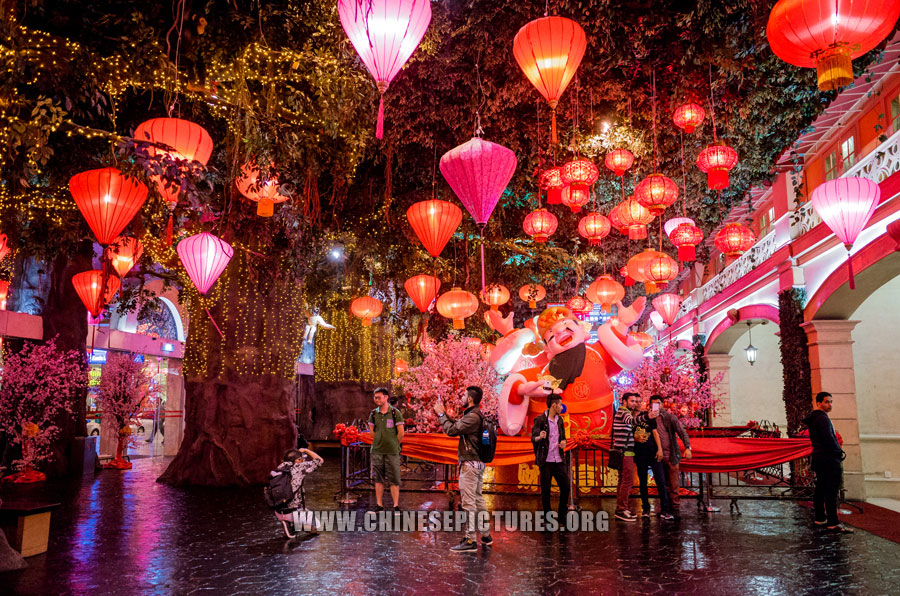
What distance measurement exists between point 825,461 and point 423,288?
7.21m

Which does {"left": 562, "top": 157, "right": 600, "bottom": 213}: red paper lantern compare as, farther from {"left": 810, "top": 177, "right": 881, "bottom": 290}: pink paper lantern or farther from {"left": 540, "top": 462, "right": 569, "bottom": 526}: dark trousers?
{"left": 540, "top": 462, "right": 569, "bottom": 526}: dark trousers

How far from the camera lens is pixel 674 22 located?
675cm

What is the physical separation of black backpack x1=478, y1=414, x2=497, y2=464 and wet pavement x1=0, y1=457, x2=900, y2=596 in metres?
0.92

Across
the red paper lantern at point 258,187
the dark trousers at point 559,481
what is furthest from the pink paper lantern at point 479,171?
the dark trousers at point 559,481

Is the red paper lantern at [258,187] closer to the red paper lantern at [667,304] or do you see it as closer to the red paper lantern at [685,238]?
the red paper lantern at [685,238]

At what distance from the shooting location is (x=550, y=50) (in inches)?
213

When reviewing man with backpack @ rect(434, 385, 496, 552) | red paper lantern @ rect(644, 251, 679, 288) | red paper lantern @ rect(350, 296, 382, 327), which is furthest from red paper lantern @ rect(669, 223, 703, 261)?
red paper lantern @ rect(350, 296, 382, 327)

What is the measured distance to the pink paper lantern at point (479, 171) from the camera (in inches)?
247

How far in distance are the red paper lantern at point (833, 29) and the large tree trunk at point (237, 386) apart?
9.07m

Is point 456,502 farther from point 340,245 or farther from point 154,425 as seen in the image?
point 154,425

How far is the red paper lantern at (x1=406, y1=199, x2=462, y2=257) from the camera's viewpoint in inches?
319

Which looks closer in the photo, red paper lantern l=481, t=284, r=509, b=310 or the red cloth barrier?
the red cloth barrier

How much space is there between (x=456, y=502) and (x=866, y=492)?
7.76 m

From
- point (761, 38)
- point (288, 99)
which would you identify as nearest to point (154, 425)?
point (288, 99)
